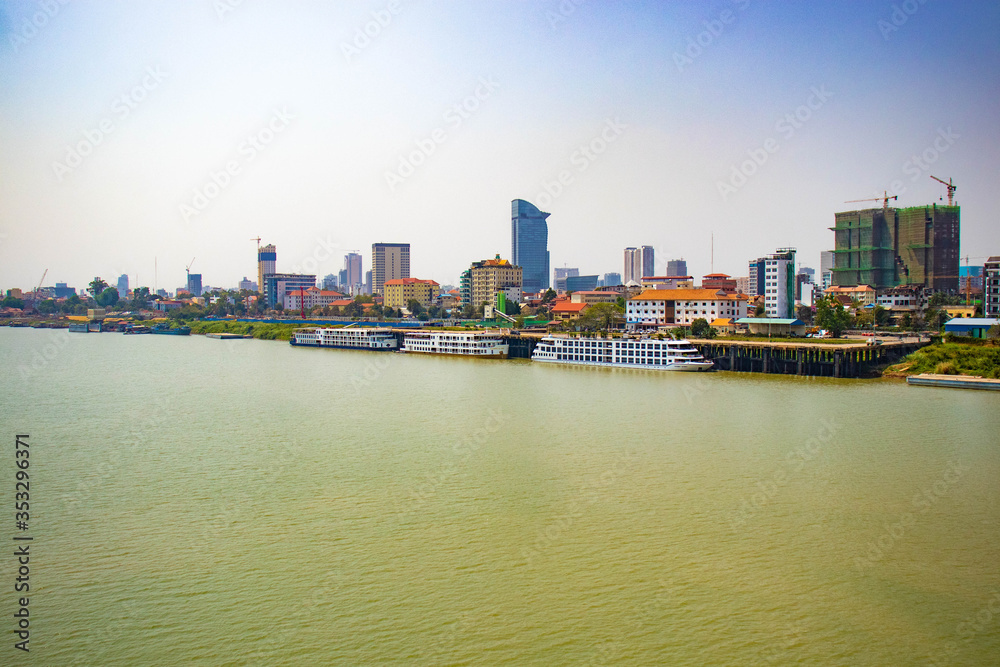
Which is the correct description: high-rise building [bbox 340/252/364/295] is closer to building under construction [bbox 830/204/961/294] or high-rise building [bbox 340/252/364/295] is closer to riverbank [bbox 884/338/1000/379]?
building under construction [bbox 830/204/961/294]

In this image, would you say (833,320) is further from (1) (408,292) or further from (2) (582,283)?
(2) (582,283)

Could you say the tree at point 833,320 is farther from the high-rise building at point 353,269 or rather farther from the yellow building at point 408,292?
the high-rise building at point 353,269

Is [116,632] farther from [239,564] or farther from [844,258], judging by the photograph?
[844,258]

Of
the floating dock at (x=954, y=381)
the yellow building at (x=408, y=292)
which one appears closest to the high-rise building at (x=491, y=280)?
the yellow building at (x=408, y=292)

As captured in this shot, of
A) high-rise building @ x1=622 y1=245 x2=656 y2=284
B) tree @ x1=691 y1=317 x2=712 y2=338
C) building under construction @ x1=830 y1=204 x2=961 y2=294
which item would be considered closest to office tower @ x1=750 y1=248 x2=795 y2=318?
tree @ x1=691 y1=317 x2=712 y2=338

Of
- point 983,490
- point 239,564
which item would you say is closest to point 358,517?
point 239,564

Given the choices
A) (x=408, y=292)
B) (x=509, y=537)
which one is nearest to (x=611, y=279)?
(x=408, y=292)
